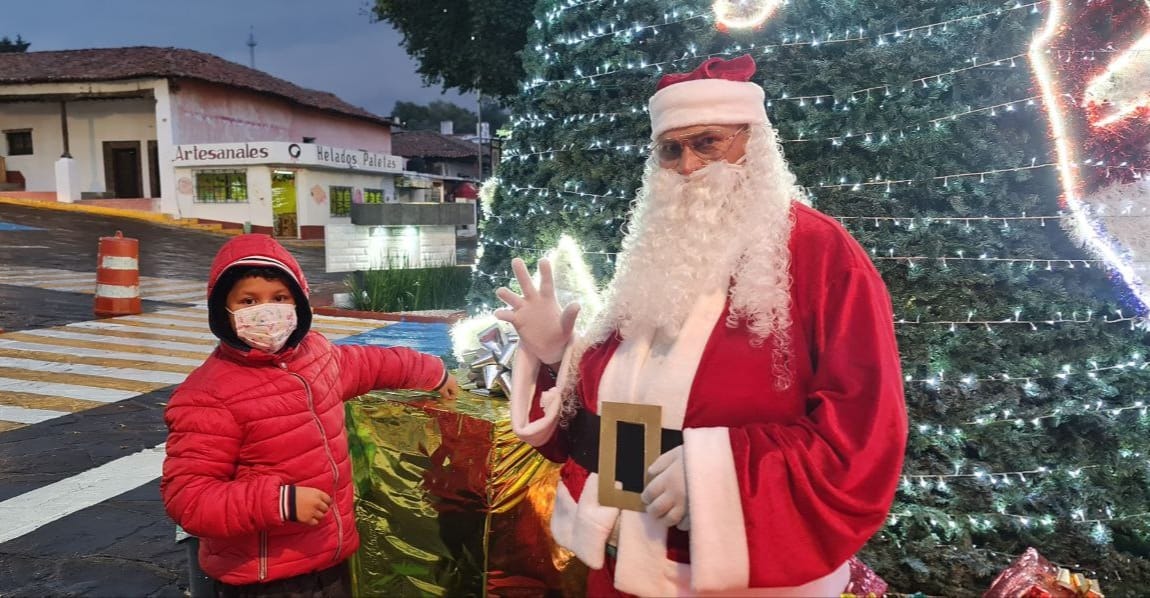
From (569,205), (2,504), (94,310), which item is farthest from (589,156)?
(94,310)

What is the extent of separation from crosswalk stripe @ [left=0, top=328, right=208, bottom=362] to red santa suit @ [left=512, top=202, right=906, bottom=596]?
7136 mm

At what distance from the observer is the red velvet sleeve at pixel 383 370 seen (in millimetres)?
2322

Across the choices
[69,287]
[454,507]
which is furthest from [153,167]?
[454,507]

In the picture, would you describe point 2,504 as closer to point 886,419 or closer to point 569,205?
point 569,205

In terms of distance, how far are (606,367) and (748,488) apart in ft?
1.53

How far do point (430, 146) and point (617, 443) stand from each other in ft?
150

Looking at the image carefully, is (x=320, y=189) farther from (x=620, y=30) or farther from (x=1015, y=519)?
(x=1015, y=519)

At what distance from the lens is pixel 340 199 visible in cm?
2905

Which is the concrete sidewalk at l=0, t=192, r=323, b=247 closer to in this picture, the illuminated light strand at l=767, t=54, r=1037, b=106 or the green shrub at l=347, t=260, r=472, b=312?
the green shrub at l=347, t=260, r=472, b=312

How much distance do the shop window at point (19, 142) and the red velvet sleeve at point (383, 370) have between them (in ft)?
115

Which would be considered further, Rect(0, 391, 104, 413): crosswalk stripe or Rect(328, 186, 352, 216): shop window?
Rect(328, 186, 352, 216): shop window

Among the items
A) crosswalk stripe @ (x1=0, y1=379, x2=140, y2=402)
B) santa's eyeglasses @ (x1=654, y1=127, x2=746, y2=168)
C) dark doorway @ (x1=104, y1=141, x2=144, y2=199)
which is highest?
dark doorway @ (x1=104, y1=141, x2=144, y2=199)

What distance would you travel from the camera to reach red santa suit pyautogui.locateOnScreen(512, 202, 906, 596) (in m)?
1.32

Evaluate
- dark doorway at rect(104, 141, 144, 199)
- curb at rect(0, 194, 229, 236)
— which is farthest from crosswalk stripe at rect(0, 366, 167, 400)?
dark doorway at rect(104, 141, 144, 199)
